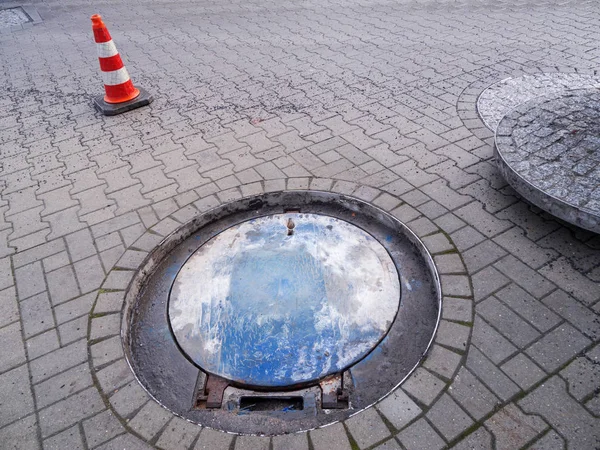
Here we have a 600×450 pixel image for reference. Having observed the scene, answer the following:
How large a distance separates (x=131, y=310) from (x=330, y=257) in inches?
52.4

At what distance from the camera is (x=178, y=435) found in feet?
6.63

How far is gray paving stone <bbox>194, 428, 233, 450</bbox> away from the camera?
1.98 meters

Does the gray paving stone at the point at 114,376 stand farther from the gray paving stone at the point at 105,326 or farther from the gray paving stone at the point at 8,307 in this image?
the gray paving stone at the point at 8,307

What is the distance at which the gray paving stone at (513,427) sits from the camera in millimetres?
1927

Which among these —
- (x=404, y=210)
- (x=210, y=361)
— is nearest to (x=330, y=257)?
(x=404, y=210)

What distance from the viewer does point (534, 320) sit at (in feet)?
7.95

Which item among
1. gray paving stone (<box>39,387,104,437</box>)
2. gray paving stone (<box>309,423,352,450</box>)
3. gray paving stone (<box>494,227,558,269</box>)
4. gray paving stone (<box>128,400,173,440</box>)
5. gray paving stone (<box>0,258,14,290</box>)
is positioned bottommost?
gray paving stone (<box>0,258,14,290</box>)

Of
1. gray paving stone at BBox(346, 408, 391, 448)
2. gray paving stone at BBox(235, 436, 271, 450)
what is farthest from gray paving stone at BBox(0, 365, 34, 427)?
gray paving stone at BBox(346, 408, 391, 448)

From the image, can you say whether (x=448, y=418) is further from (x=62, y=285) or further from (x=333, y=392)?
(x=62, y=285)

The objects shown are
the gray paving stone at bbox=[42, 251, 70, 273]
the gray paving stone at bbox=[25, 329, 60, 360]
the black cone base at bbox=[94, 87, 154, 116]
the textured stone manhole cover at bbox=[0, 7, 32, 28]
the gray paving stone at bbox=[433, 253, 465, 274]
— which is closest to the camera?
the gray paving stone at bbox=[25, 329, 60, 360]

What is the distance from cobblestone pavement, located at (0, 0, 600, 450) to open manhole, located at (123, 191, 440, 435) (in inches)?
5.5

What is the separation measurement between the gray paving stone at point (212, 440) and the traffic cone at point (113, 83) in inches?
157

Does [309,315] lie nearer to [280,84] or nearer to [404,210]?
[404,210]

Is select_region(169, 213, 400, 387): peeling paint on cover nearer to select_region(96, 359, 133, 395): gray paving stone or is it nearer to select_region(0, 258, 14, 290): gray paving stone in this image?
select_region(96, 359, 133, 395): gray paving stone
